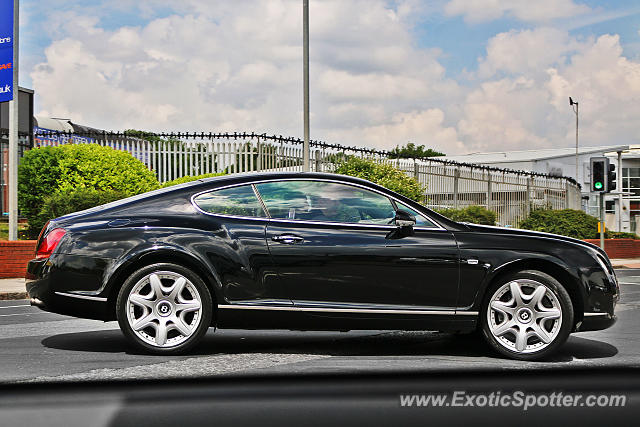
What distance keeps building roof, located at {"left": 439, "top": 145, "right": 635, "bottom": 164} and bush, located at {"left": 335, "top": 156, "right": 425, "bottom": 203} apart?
3831cm

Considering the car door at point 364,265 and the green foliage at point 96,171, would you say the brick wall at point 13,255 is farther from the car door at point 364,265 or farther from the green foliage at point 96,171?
the car door at point 364,265

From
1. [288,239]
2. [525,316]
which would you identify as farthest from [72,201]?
[525,316]

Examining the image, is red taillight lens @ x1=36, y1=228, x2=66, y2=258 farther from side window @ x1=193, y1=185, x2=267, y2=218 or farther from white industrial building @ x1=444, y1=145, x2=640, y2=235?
white industrial building @ x1=444, y1=145, x2=640, y2=235

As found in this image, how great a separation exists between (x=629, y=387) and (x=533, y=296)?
1188 millimetres

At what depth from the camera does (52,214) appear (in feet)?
63.0

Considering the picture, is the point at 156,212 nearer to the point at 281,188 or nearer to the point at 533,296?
the point at 281,188

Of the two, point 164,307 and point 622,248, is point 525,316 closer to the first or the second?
point 164,307

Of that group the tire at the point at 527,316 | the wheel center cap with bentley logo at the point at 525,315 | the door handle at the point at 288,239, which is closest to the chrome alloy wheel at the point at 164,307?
the door handle at the point at 288,239

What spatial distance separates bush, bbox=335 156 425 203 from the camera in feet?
80.2

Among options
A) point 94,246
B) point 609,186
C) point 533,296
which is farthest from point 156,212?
point 609,186

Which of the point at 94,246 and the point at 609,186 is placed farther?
the point at 609,186

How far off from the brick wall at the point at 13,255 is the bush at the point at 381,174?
10.0 metres

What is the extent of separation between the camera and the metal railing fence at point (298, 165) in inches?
881

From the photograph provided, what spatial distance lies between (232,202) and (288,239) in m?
0.62
